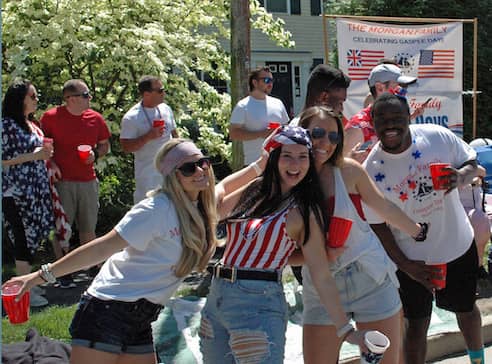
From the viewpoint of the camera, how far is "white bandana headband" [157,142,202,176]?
341cm

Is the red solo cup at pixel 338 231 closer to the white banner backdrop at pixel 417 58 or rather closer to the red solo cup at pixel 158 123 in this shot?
the red solo cup at pixel 158 123

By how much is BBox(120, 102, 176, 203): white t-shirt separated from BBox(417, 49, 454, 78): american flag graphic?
3.71m

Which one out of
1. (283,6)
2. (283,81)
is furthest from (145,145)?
(283,6)

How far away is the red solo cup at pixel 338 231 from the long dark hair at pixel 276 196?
0.05m

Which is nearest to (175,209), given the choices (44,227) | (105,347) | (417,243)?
(105,347)

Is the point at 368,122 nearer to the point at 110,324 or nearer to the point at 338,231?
the point at 338,231

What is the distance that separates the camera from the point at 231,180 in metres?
3.81

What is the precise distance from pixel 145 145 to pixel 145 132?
12cm

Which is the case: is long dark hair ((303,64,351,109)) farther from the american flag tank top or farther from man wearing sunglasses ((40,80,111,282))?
man wearing sunglasses ((40,80,111,282))

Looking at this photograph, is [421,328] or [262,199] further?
[421,328]

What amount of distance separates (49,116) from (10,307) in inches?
145

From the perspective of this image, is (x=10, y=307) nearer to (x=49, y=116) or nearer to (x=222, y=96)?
(x=49, y=116)

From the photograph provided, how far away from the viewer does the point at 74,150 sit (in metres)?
6.60

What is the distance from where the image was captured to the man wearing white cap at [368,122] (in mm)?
4645
